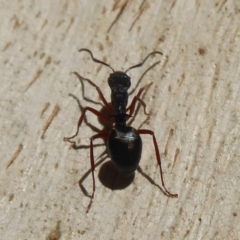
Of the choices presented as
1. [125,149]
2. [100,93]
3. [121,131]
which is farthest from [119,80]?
[125,149]

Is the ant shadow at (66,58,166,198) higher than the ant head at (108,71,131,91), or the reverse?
the ant head at (108,71,131,91)

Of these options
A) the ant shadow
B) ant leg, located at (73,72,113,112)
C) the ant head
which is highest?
the ant head

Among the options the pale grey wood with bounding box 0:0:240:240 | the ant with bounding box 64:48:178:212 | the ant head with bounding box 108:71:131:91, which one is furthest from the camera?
the ant head with bounding box 108:71:131:91

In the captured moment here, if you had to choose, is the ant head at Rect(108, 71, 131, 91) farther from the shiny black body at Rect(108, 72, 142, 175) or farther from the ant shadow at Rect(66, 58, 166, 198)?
the ant shadow at Rect(66, 58, 166, 198)

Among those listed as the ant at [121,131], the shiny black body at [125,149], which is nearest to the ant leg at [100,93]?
the ant at [121,131]

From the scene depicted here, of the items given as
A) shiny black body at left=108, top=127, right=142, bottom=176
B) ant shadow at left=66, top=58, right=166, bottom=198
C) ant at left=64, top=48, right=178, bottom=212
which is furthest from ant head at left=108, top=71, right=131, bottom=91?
shiny black body at left=108, top=127, right=142, bottom=176

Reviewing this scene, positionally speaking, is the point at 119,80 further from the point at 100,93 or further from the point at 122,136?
the point at 122,136

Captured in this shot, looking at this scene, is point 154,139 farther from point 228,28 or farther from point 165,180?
point 228,28
